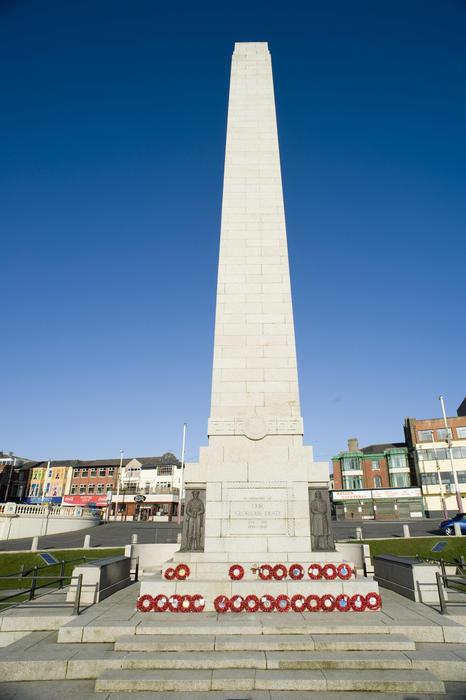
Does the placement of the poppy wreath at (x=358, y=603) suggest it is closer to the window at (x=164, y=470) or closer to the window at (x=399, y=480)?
the window at (x=399, y=480)

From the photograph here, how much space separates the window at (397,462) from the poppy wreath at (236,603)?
56.1 metres

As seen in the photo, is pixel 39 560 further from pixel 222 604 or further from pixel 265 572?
pixel 265 572

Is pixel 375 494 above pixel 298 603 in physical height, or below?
above

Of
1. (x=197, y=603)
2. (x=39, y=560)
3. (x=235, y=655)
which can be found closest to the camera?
(x=235, y=655)

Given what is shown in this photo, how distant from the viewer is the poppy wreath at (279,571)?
10.2m

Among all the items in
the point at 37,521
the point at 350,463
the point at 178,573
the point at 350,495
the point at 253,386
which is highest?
the point at 350,463

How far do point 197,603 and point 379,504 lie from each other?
50847 mm

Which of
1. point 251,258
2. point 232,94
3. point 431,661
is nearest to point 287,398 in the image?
point 251,258

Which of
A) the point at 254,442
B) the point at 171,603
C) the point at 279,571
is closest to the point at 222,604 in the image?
the point at 171,603

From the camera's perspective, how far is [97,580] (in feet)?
35.2

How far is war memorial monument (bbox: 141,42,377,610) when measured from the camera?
10688mm

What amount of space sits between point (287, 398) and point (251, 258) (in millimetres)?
5340

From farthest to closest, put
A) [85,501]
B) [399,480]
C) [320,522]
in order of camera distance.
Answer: [85,501] < [399,480] < [320,522]

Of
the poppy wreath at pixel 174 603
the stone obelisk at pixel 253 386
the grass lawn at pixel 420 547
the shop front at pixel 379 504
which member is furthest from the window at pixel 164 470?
the poppy wreath at pixel 174 603
